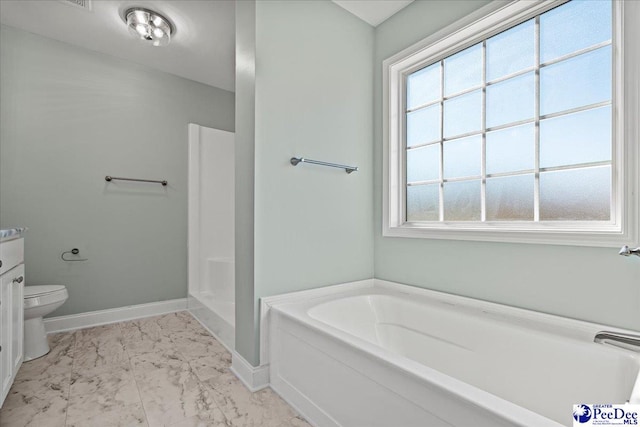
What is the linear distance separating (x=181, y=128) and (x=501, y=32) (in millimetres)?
2823

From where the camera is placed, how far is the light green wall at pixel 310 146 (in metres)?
1.78

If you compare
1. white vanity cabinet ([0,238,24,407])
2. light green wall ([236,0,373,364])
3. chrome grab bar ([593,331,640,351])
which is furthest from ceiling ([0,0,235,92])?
chrome grab bar ([593,331,640,351])

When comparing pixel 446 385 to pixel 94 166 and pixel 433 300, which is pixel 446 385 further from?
pixel 94 166

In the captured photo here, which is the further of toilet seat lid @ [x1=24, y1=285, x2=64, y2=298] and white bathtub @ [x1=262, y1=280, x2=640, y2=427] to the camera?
toilet seat lid @ [x1=24, y1=285, x2=64, y2=298]

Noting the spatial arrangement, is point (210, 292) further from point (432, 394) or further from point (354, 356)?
point (432, 394)

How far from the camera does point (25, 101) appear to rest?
2.40 m

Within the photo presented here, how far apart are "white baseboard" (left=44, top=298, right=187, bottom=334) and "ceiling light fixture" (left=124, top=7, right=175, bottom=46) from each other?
2.31 m

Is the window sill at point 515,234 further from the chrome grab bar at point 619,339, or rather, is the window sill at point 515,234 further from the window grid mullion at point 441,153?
the chrome grab bar at point 619,339

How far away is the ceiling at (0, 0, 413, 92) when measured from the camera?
2.17 m

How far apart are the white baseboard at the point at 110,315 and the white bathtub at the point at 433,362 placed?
5.76 ft

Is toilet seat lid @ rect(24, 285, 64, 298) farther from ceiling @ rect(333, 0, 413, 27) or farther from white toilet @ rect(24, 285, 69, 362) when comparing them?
ceiling @ rect(333, 0, 413, 27)

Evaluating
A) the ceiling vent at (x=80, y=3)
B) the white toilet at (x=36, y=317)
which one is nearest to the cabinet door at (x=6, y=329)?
the white toilet at (x=36, y=317)

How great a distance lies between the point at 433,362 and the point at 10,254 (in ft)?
7.26

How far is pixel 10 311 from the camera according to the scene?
1512 mm
